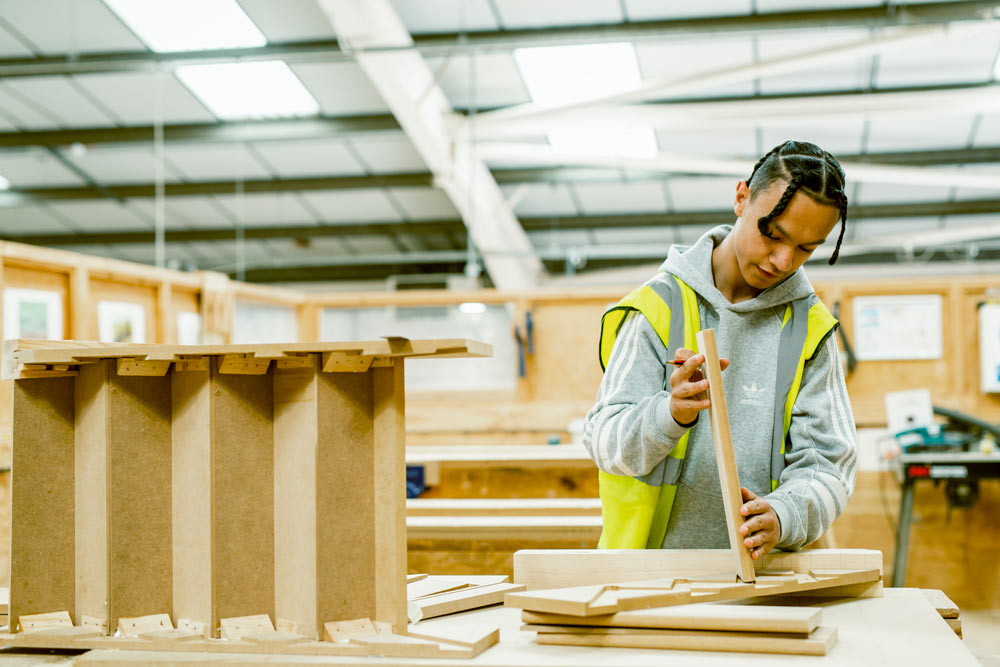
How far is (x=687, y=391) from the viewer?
1.39 metres

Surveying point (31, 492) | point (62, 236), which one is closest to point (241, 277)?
point (62, 236)

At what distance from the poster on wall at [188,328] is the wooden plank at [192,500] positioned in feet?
9.46

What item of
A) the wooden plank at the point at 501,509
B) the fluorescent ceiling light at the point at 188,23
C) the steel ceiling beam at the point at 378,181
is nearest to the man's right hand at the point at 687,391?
the wooden plank at the point at 501,509

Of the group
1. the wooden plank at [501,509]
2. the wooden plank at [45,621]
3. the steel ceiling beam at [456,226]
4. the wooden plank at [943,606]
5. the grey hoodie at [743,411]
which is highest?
the steel ceiling beam at [456,226]

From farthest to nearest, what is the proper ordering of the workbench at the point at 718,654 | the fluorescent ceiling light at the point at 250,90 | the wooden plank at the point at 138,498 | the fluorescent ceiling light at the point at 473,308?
the fluorescent ceiling light at the point at 250,90 < the fluorescent ceiling light at the point at 473,308 < the wooden plank at the point at 138,498 < the workbench at the point at 718,654

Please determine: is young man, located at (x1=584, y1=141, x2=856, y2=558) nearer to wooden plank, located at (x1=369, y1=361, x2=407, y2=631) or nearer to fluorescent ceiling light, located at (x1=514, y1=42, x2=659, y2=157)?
wooden plank, located at (x1=369, y1=361, x2=407, y2=631)

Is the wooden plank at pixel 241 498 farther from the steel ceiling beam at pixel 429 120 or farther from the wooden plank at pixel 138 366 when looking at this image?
the steel ceiling beam at pixel 429 120

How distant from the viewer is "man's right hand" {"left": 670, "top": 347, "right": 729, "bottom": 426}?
1388 mm

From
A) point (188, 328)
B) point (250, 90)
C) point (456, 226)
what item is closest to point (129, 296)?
point (188, 328)

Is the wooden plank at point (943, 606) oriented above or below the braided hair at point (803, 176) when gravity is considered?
below

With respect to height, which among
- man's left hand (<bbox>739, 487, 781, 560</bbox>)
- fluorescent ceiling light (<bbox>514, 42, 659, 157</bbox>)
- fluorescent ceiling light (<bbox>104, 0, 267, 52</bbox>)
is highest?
fluorescent ceiling light (<bbox>104, 0, 267, 52</bbox>)

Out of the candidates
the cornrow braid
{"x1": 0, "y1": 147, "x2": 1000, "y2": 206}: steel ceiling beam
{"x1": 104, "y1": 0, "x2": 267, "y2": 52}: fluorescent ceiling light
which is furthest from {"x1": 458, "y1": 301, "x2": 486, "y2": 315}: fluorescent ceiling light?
{"x1": 0, "y1": 147, "x2": 1000, "y2": 206}: steel ceiling beam

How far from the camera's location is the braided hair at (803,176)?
152cm

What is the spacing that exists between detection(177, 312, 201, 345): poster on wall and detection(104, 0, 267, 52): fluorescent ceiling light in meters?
Answer: 2.47
